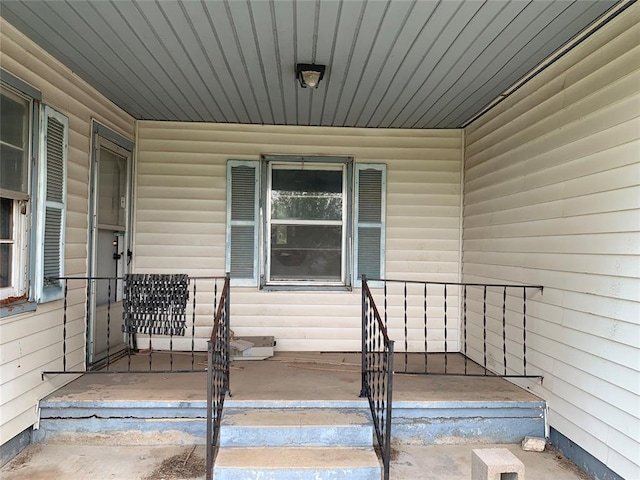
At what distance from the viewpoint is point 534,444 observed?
2752 mm

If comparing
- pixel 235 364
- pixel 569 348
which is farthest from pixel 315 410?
pixel 569 348

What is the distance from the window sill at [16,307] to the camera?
2400 mm

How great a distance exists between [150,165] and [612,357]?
4126mm

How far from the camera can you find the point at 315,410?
9.02 ft

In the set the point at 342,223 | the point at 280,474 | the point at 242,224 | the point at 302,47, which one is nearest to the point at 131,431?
the point at 280,474

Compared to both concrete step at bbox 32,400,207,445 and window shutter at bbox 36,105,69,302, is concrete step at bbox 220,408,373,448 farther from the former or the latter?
window shutter at bbox 36,105,69,302

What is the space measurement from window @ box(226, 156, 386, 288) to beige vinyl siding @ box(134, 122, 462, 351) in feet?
0.33

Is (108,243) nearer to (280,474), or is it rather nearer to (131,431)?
(131,431)

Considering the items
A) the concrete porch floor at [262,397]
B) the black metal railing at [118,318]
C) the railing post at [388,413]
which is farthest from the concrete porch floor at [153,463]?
the black metal railing at [118,318]

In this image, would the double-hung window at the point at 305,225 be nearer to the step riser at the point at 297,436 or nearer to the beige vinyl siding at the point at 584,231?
the beige vinyl siding at the point at 584,231

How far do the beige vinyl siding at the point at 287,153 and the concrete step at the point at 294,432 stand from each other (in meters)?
1.69

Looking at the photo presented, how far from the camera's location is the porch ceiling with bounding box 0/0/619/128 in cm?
223

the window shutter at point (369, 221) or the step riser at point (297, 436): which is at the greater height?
the window shutter at point (369, 221)

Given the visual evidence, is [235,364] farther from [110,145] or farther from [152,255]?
[110,145]
